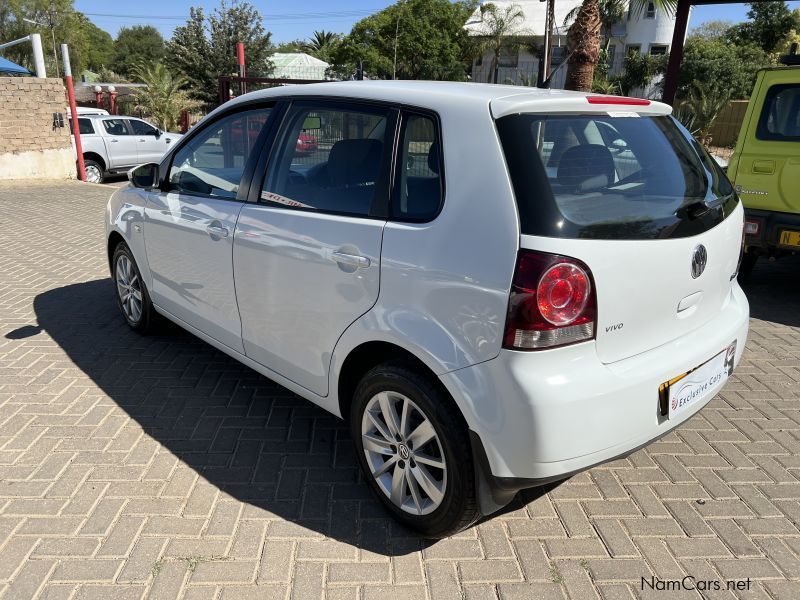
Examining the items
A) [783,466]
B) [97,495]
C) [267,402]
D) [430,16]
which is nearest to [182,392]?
[267,402]

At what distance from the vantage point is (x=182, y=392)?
3910 millimetres

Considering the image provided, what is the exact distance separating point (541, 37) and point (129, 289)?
47.3 meters

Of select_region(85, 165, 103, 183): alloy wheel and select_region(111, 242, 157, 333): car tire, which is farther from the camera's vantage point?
select_region(85, 165, 103, 183): alloy wheel

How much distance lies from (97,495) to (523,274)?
2.17m

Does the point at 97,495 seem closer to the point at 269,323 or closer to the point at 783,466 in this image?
the point at 269,323

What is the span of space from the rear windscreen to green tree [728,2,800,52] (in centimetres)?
4347

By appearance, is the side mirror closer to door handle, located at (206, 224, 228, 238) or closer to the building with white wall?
door handle, located at (206, 224, 228, 238)

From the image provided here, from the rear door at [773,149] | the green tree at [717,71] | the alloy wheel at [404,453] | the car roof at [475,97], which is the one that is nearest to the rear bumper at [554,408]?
the alloy wheel at [404,453]

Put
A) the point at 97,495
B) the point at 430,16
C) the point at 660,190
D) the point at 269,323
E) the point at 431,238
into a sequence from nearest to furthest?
the point at 431,238 < the point at 660,190 < the point at 97,495 < the point at 269,323 < the point at 430,16

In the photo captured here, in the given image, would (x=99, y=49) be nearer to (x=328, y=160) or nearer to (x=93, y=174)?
(x=93, y=174)

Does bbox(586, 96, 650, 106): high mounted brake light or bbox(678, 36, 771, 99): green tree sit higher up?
bbox(678, 36, 771, 99): green tree

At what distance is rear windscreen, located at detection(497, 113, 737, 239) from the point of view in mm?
2164

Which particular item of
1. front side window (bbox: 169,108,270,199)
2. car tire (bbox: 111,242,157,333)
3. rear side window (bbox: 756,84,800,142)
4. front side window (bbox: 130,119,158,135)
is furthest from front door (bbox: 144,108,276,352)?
front side window (bbox: 130,119,158,135)

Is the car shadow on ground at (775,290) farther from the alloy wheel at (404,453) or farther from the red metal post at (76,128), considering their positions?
the red metal post at (76,128)
